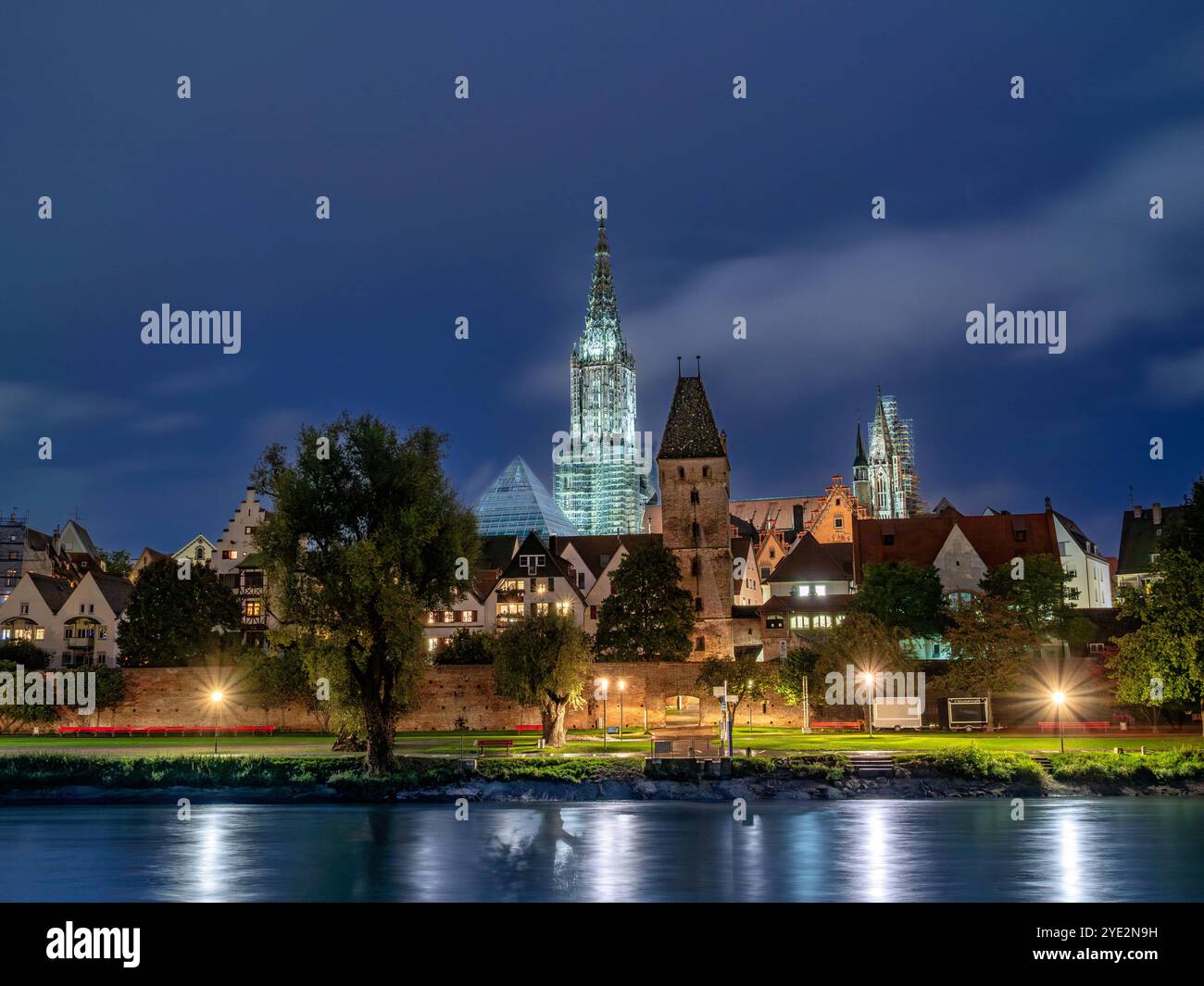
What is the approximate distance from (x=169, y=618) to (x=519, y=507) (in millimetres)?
77131

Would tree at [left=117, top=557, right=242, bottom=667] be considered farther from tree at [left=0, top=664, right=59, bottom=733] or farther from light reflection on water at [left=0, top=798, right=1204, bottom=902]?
light reflection on water at [left=0, top=798, right=1204, bottom=902]

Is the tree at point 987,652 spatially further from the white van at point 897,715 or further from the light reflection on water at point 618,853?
the light reflection on water at point 618,853

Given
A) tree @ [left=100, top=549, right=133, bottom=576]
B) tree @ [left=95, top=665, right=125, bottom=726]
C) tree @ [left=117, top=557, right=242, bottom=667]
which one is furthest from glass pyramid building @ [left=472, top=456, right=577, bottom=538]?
tree @ [left=95, top=665, right=125, bottom=726]

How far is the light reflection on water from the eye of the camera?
118 feet

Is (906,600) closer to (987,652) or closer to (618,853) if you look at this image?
(987,652)

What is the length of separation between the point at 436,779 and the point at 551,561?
48.0 m

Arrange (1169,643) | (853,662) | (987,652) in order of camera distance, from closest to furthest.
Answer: (1169,643)
(987,652)
(853,662)

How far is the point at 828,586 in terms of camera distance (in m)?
110

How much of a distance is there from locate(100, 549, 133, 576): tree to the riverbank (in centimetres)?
9087

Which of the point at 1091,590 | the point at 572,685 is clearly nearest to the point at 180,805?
the point at 572,685

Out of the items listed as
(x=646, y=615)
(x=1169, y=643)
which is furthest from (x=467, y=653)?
(x=1169, y=643)

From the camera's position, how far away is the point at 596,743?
66188 millimetres
